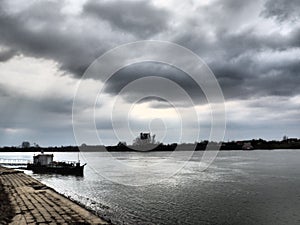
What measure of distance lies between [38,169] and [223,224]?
6594 centimetres

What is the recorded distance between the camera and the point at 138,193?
43188 millimetres

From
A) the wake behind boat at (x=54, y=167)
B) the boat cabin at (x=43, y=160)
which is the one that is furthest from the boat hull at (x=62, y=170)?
the boat cabin at (x=43, y=160)

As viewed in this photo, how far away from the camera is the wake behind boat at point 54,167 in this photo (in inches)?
2960

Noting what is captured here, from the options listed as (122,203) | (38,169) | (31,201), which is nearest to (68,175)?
(38,169)

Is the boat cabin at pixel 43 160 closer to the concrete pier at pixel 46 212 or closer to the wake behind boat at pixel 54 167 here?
the wake behind boat at pixel 54 167

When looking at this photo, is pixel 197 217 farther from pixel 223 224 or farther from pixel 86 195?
pixel 86 195

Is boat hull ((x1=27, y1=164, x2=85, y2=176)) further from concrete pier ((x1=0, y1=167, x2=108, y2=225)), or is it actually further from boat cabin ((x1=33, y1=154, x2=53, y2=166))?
concrete pier ((x1=0, y1=167, x2=108, y2=225))

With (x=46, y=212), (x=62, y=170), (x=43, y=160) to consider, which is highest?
(x=43, y=160)

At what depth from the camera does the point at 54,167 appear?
7744 cm

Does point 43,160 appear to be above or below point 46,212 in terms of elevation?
above

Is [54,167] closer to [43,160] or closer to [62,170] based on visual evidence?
[62,170]

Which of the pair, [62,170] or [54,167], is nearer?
[62,170]

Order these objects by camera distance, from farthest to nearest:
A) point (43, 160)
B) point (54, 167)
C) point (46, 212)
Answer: point (43, 160) → point (54, 167) → point (46, 212)

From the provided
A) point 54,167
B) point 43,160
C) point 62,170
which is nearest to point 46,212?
point 62,170
